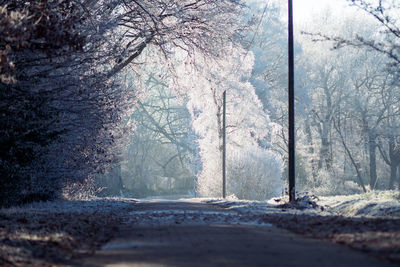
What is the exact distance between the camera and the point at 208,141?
51062 millimetres

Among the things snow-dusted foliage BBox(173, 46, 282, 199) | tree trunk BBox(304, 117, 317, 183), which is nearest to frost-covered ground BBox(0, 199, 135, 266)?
snow-dusted foliage BBox(173, 46, 282, 199)

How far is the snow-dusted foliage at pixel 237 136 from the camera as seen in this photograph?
43.0 metres

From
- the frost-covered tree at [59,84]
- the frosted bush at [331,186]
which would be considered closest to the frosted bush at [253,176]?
the frosted bush at [331,186]

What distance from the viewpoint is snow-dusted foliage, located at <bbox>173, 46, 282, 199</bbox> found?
42969 millimetres

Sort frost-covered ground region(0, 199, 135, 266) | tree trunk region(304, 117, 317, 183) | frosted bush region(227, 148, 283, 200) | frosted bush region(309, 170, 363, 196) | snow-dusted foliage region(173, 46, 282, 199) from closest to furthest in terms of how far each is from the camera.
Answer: frost-covered ground region(0, 199, 135, 266), frosted bush region(227, 148, 283, 200), snow-dusted foliage region(173, 46, 282, 199), frosted bush region(309, 170, 363, 196), tree trunk region(304, 117, 317, 183)

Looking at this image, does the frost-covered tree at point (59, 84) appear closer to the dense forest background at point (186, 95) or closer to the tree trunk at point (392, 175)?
the dense forest background at point (186, 95)

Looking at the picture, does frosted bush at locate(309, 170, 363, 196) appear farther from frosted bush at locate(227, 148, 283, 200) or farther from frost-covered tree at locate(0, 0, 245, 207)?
frost-covered tree at locate(0, 0, 245, 207)

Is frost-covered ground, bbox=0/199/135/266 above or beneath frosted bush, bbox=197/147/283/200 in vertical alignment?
beneath

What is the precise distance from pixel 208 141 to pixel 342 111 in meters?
17.3

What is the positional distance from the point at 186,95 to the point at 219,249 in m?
37.7

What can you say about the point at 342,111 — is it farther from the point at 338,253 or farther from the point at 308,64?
the point at 338,253

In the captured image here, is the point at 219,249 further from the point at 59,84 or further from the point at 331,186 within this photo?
the point at 331,186

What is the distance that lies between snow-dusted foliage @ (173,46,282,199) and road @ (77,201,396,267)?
2858 cm

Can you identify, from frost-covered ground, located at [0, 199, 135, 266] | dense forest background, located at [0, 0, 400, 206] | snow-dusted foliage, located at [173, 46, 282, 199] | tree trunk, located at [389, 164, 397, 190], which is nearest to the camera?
frost-covered ground, located at [0, 199, 135, 266]
